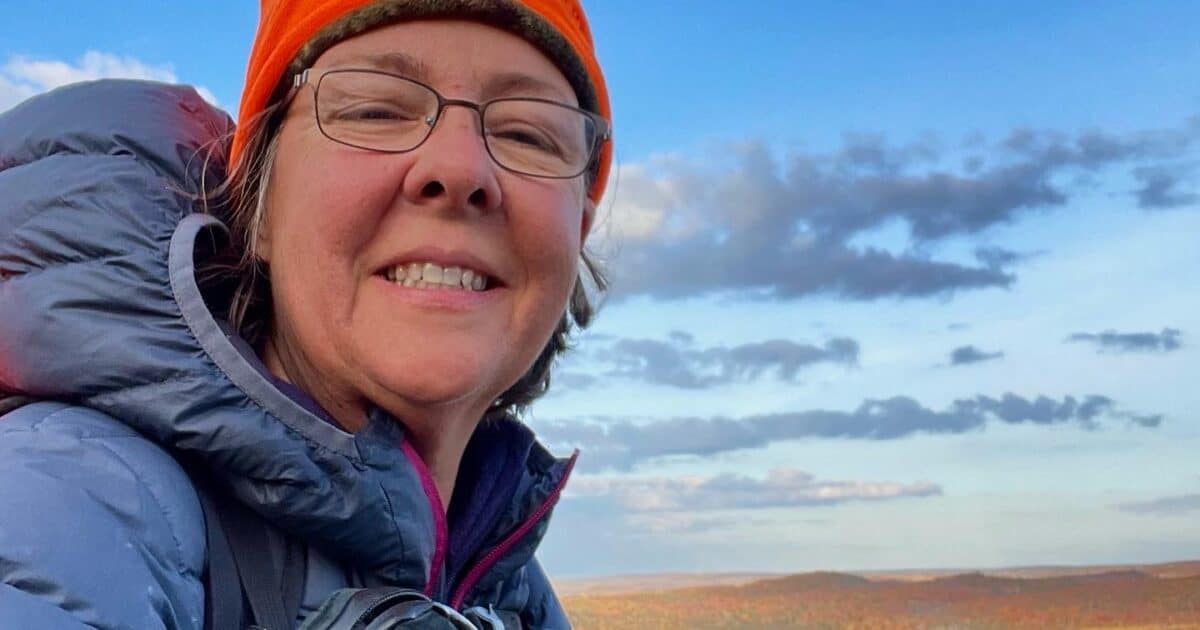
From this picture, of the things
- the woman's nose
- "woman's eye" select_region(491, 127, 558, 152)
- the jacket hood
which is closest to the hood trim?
the jacket hood

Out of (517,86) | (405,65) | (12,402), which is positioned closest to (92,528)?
(12,402)

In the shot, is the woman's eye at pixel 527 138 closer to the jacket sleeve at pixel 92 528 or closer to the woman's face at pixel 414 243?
the woman's face at pixel 414 243

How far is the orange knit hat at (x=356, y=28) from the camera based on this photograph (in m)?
2.29

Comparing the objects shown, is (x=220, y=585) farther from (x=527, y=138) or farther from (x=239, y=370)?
(x=527, y=138)

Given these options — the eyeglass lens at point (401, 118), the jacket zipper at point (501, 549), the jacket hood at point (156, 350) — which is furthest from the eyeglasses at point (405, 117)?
the jacket zipper at point (501, 549)

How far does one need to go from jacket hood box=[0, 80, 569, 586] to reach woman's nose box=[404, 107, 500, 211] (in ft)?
1.42

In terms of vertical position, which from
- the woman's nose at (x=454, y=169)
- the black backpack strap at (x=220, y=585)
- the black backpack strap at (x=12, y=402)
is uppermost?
the woman's nose at (x=454, y=169)

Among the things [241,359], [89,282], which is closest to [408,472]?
[241,359]

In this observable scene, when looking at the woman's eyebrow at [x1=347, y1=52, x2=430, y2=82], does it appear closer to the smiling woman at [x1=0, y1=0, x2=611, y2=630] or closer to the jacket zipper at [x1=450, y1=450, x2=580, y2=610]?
the smiling woman at [x1=0, y1=0, x2=611, y2=630]

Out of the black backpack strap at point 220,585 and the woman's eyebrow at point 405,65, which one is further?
the woman's eyebrow at point 405,65

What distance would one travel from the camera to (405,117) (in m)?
2.25

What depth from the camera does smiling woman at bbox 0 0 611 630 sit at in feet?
5.88

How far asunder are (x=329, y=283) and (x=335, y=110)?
352 millimetres

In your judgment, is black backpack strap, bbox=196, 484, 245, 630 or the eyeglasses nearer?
black backpack strap, bbox=196, 484, 245, 630
